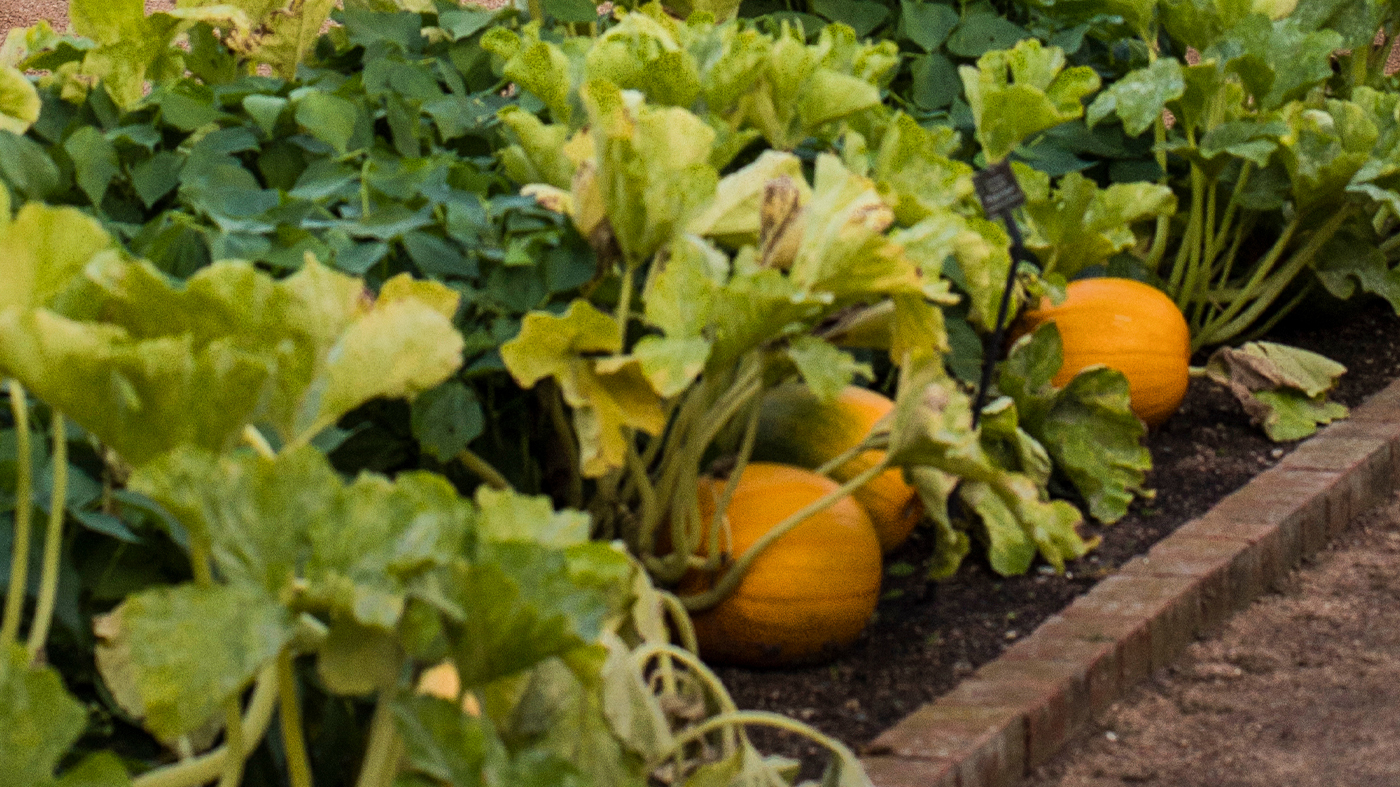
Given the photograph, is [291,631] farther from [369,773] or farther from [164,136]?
[164,136]

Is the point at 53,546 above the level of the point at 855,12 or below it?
above

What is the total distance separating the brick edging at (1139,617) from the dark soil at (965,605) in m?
0.04

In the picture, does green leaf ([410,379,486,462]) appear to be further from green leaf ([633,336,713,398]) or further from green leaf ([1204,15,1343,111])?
green leaf ([1204,15,1343,111])

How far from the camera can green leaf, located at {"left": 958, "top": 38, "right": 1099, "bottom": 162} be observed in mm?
2682

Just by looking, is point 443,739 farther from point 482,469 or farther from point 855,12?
point 855,12

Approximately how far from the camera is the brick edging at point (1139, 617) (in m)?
2.07

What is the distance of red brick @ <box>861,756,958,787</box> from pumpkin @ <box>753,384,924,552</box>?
1.85ft

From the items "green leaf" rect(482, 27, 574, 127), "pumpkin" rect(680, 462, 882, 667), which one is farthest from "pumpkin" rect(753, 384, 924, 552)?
"green leaf" rect(482, 27, 574, 127)

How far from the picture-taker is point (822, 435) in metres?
2.50

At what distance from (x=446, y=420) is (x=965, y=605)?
0.91 meters

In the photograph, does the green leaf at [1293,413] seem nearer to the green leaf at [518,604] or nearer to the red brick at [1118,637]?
the red brick at [1118,637]

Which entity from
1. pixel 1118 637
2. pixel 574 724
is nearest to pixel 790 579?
pixel 1118 637

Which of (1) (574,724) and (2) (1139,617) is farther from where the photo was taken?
(2) (1139,617)

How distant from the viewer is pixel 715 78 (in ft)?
7.57
